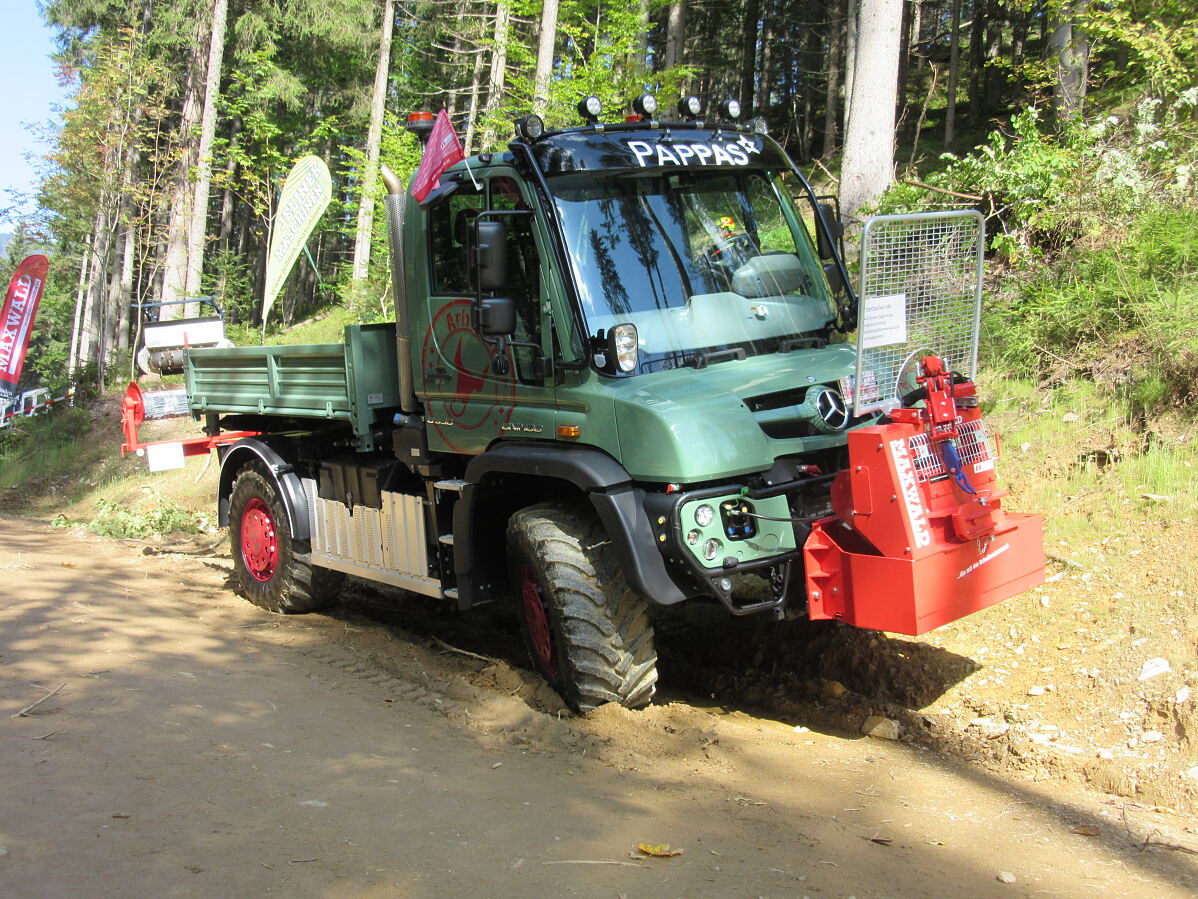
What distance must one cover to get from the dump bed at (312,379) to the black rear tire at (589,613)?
80.9 inches

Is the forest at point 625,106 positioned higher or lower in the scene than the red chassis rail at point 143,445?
higher

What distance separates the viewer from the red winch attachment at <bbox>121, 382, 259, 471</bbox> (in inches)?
338

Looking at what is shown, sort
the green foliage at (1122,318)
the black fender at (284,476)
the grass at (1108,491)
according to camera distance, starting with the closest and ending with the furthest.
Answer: the grass at (1108,491) < the green foliage at (1122,318) < the black fender at (284,476)

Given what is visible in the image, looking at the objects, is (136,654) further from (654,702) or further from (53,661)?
(654,702)

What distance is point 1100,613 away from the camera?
5.77 meters

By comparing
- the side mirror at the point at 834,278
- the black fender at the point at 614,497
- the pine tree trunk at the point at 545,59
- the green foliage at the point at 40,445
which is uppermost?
the pine tree trunk at the point at 545,59

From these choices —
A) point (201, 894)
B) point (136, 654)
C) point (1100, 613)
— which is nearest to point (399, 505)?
point (136, 654)

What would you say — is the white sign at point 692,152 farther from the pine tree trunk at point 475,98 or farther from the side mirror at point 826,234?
the pine tree trunk at point 475,98

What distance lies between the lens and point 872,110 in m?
9.35

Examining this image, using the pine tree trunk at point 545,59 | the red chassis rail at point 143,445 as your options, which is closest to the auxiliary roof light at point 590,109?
the red chassis rail at point 143,445

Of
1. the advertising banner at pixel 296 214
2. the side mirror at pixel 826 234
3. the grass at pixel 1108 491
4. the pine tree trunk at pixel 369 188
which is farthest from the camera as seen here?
the pine tree trunk at pixel 369 188

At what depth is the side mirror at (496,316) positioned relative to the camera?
17.0 feet

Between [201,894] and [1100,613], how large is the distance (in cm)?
486

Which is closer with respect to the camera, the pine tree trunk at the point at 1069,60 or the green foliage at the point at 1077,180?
the green foliage at the point at 1077,180
